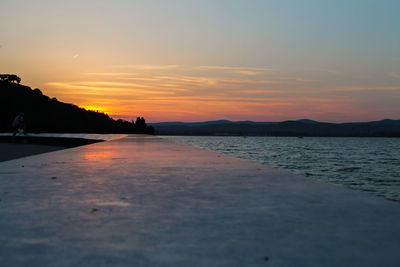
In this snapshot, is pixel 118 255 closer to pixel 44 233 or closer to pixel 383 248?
pixel 44 233

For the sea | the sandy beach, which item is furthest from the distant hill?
the sandy beach

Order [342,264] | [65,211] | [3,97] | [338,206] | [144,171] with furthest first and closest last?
[3,97]
[144,171]
[338,206]
[65,211]
[342,264]

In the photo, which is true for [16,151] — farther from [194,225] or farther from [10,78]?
[10,78]

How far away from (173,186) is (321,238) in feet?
9.80

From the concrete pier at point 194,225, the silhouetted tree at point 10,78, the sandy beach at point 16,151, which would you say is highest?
the silhouetted tree at point 10,78

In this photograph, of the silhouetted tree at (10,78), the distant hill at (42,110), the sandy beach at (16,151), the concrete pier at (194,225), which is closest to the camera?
the concrete pier at (194,225)

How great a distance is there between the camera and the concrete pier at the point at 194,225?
8.42 feet

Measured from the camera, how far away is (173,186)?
5.66 meters

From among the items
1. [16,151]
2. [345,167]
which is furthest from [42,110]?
[345,167]

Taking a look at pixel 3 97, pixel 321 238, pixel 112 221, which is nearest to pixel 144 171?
pixel 112 221

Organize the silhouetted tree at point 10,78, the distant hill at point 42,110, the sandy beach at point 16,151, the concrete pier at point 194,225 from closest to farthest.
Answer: the concrete pier at point 194,225, the sandy beach at point 16,151, the distant hill at point 42,110, the silhouetted tree at point 10,78

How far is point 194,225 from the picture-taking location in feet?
11.0

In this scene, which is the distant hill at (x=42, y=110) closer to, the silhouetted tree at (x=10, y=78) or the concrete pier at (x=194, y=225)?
the silhouetted tree at (x=10, y=78)

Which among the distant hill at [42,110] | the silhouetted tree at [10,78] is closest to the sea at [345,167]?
the distant hill at [42,110]
